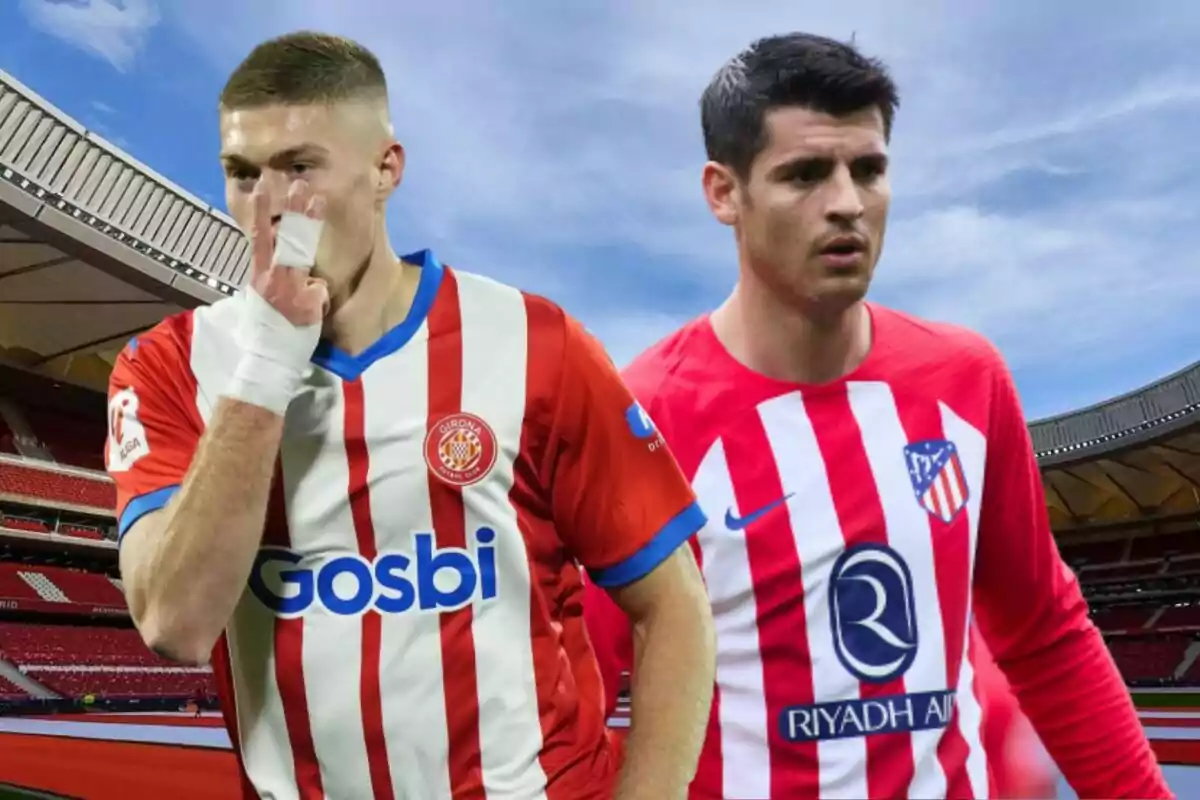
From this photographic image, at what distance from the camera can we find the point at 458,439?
127 cm

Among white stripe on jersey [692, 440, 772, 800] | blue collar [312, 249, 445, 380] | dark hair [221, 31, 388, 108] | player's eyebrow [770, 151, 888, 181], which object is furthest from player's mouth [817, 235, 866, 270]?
dark hair [221, 31, 388, 108]

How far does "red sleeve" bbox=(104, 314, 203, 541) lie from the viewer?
1.21m

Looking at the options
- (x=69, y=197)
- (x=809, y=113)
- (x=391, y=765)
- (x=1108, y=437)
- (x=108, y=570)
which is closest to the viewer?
(x=391, y=765)

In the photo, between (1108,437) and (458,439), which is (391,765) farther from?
(1108,437)

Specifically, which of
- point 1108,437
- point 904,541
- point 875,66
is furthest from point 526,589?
point 1108,437

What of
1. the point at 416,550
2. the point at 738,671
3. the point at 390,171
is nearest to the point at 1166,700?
the point at 738,671

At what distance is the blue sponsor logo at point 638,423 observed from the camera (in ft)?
4.43

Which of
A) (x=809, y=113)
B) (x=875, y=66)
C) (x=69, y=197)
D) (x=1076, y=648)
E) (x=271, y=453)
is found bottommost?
(x=1076, y=648)

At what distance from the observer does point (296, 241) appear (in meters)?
1.08

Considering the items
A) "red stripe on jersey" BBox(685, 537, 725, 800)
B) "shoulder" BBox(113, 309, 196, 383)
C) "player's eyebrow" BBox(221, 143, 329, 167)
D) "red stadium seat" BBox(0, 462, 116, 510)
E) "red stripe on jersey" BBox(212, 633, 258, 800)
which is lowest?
"red stripe on jersey" BBox(685, 537, 725, 800)

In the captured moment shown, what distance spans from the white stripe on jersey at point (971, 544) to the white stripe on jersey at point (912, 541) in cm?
7

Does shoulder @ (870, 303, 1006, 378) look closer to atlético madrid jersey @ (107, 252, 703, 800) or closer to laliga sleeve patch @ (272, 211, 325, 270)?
atlético madrid jersey @ (107, 252, 703, 800)

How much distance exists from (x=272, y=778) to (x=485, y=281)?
2.42 ft

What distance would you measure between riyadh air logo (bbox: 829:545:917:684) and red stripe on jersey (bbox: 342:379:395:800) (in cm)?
78
